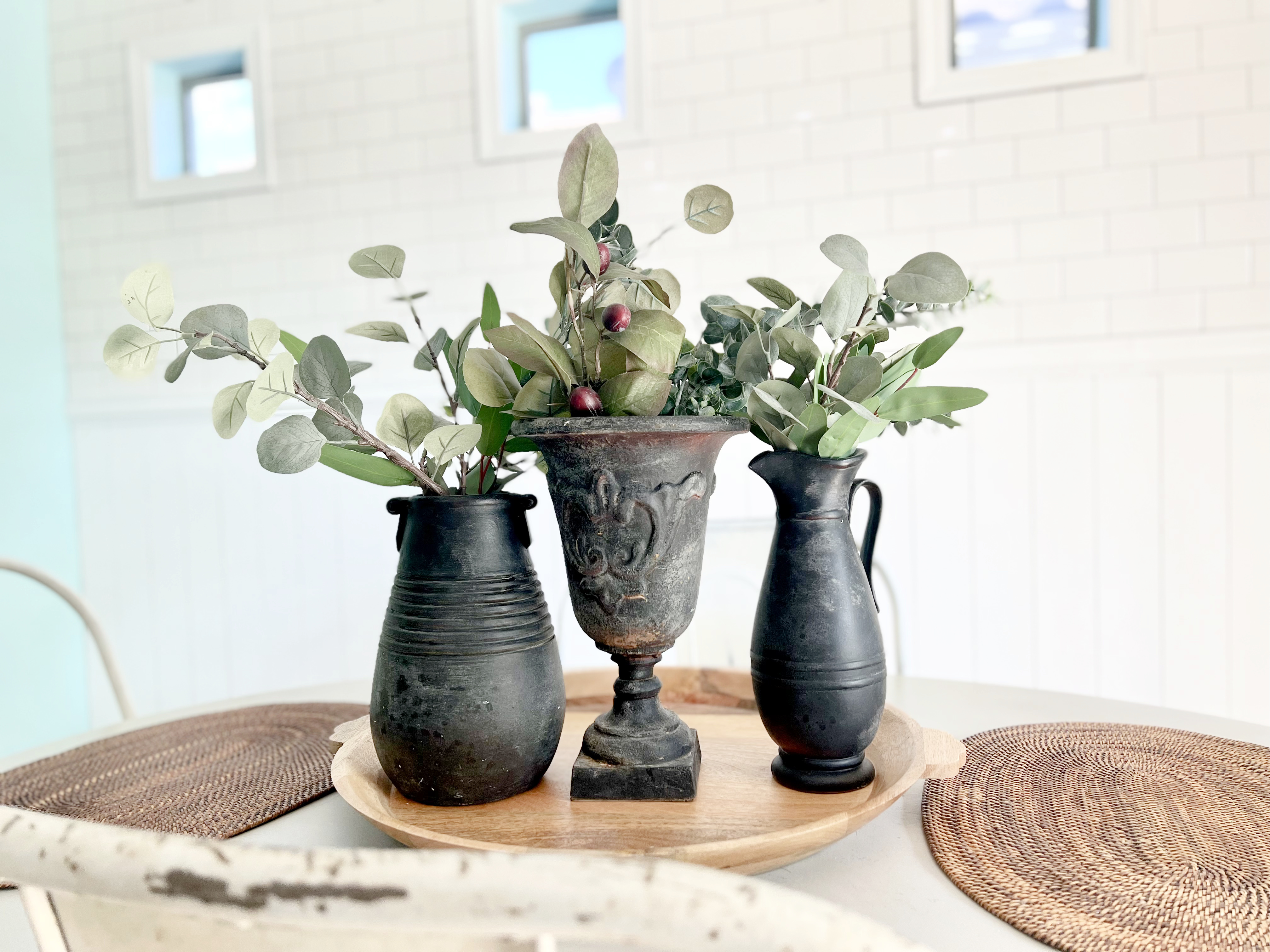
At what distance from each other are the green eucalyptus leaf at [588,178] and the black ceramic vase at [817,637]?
0.23 meters

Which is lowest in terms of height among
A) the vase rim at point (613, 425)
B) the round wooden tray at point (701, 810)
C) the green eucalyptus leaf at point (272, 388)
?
the round wooden tray at point (701, 810)

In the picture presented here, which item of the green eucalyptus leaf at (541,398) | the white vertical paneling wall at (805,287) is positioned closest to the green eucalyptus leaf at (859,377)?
the green eucalyptus leaf at (541,398)

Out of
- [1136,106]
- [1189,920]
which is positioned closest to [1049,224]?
[1136,106]

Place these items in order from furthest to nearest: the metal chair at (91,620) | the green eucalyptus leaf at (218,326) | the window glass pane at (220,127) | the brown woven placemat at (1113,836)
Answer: the window glass pane at (220,127)
the metal chair at (91,620)
the green eucalyptus leaf at (218,326)
the brown woven placemat at (1113,836)

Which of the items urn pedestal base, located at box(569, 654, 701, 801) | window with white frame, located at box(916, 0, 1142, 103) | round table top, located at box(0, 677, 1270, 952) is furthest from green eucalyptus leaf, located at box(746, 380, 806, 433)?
window with white frame, located at box(916, 0, 1142, 103)

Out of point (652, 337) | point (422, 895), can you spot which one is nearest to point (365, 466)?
point (652, 337)

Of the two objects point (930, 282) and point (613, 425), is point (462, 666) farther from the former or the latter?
point (930, 282)

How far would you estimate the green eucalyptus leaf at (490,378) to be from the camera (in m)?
0.74

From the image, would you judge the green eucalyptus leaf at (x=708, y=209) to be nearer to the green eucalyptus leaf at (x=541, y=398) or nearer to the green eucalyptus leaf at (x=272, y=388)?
the green eucalyptus leaf at (x=541, y=398)

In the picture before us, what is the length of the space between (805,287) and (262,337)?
177cm

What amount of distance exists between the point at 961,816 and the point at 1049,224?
1741 mm

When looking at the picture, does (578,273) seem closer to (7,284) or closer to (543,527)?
(543,527)

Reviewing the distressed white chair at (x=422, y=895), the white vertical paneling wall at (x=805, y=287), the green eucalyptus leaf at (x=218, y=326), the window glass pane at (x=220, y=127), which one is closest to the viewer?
the distressed white chair at (x=422, y=895)

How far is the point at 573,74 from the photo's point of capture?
253cm
